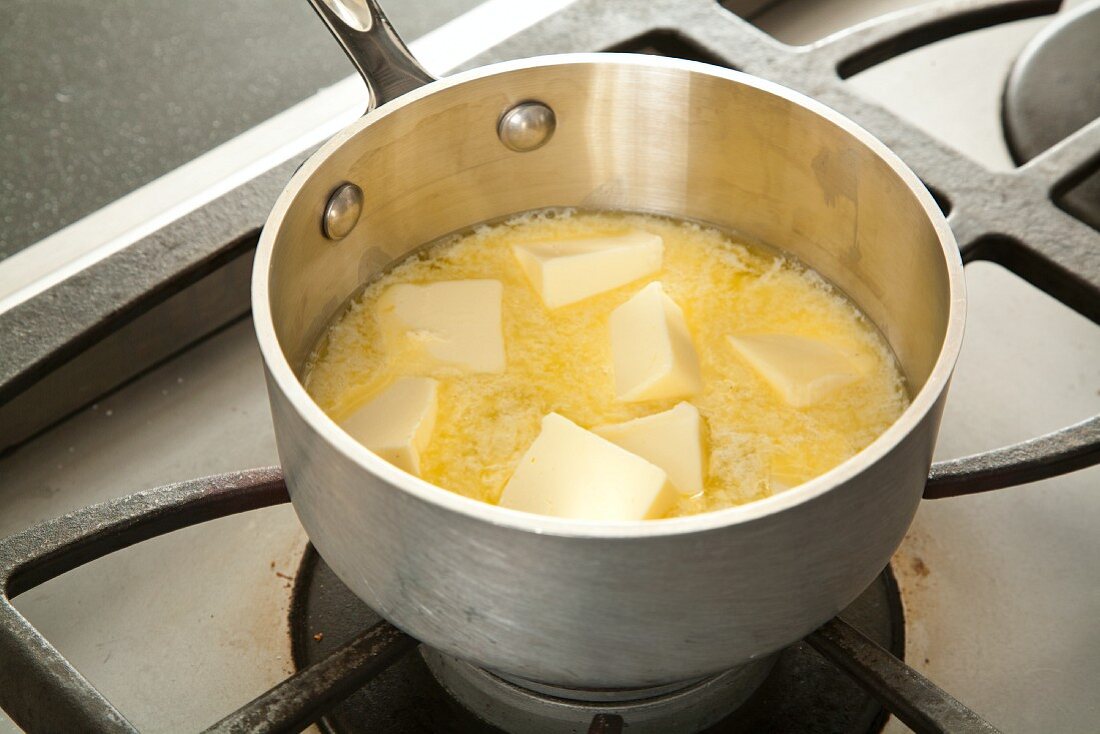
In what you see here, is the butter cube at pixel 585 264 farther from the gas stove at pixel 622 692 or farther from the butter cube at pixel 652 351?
the gas stove at pixel 622 692

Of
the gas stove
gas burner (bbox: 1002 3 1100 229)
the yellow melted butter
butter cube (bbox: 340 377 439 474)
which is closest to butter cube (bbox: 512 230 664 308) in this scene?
the yellow melted butter

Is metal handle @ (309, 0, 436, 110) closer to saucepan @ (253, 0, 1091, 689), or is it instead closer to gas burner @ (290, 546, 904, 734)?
saucepan @ (253, 0, 1091, 689)

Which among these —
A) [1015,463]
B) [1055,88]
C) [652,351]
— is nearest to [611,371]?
[652,351]

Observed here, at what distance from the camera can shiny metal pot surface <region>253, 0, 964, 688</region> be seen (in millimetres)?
524

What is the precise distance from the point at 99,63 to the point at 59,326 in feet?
1.93

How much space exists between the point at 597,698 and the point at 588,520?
18 centimetres

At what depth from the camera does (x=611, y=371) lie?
86 centimetres

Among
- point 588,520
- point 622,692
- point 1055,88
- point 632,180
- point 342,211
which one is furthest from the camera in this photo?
point 1055,88

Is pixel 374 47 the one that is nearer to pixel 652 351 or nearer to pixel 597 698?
pixel 652 351

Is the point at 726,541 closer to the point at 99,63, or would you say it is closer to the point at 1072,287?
the point at 1072,287

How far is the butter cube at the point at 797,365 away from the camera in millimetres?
820

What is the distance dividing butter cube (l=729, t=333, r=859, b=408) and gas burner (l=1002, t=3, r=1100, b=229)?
0.38 meters

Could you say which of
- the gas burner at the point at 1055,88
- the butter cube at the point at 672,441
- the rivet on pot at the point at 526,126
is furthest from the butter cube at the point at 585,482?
the gas burner at the point at 1055,88

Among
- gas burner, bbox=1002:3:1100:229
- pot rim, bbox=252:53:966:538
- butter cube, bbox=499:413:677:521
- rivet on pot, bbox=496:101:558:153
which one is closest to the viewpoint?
pot rim, bbox=252:53:966:538
